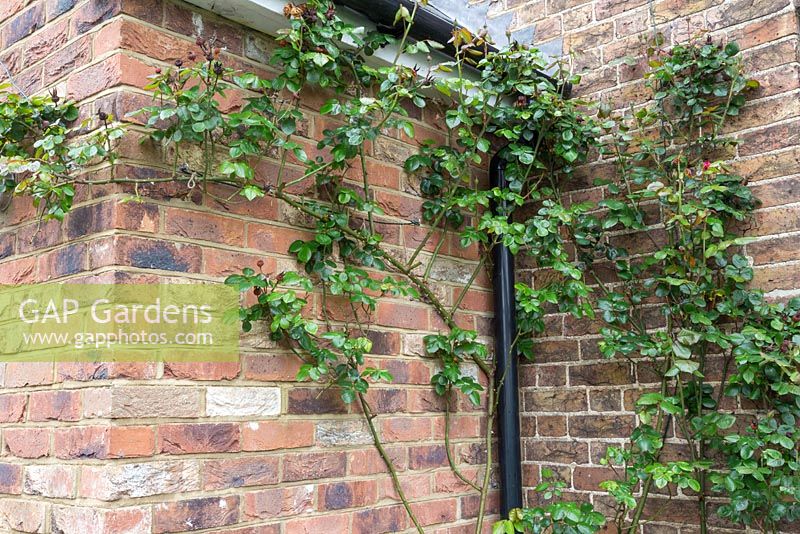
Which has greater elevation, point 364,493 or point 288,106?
point 288,106

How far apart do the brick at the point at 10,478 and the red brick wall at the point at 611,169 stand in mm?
1676

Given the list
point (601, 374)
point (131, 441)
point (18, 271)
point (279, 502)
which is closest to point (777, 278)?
point (601, 374)

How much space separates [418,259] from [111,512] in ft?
4.23

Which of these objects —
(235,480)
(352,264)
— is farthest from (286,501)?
(352,264)

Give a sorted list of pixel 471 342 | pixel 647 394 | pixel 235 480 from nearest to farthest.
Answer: pixel 235 480, pixel 647 394, pixel 471 342

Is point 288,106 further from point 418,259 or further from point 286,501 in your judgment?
point 286,501

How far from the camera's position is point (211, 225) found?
204 cm

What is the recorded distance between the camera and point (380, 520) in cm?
233

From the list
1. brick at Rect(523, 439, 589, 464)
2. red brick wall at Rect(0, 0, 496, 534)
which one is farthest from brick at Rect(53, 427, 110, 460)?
brick at Rect(523, 439, 589, 464)

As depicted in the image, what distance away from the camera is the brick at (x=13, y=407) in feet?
6.64

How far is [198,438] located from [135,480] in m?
0.19

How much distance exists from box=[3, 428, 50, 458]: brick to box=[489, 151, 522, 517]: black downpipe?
1495mm

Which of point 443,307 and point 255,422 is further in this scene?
point 443,307

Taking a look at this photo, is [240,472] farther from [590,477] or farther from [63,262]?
[590,477]
